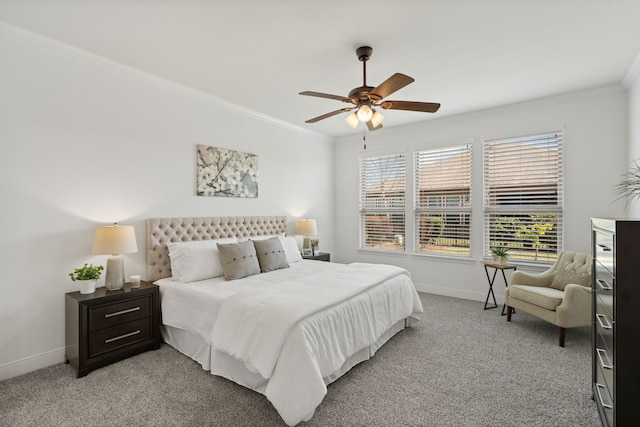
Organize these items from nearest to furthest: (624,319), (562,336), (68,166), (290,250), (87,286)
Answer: (624,319), (87,286), (68,166), (562,336), (290,250)

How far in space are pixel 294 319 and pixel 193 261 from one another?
1.71m

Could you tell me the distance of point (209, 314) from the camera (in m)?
2.72

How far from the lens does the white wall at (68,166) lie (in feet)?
8.63

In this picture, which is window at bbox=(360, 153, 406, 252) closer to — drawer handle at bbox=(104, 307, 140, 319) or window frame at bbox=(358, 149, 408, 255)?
window frame at bbox=(358, 149, 408, 255)

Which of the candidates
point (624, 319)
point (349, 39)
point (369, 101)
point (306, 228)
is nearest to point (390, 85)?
point (369, 101)

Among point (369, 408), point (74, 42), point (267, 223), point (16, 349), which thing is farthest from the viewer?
point (267, 223)

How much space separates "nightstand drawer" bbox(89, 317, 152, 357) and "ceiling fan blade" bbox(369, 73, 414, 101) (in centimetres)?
308

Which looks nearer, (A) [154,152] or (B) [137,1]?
(B) [137,1]

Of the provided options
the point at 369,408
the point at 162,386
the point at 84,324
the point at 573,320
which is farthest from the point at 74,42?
the point at 573,320

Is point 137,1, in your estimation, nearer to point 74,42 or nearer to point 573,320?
point 74,42

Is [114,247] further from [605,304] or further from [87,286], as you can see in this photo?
[605,304]

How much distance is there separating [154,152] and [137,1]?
1703 mm

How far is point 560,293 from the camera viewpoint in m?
3.39

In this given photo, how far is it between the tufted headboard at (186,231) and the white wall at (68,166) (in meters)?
0.12
